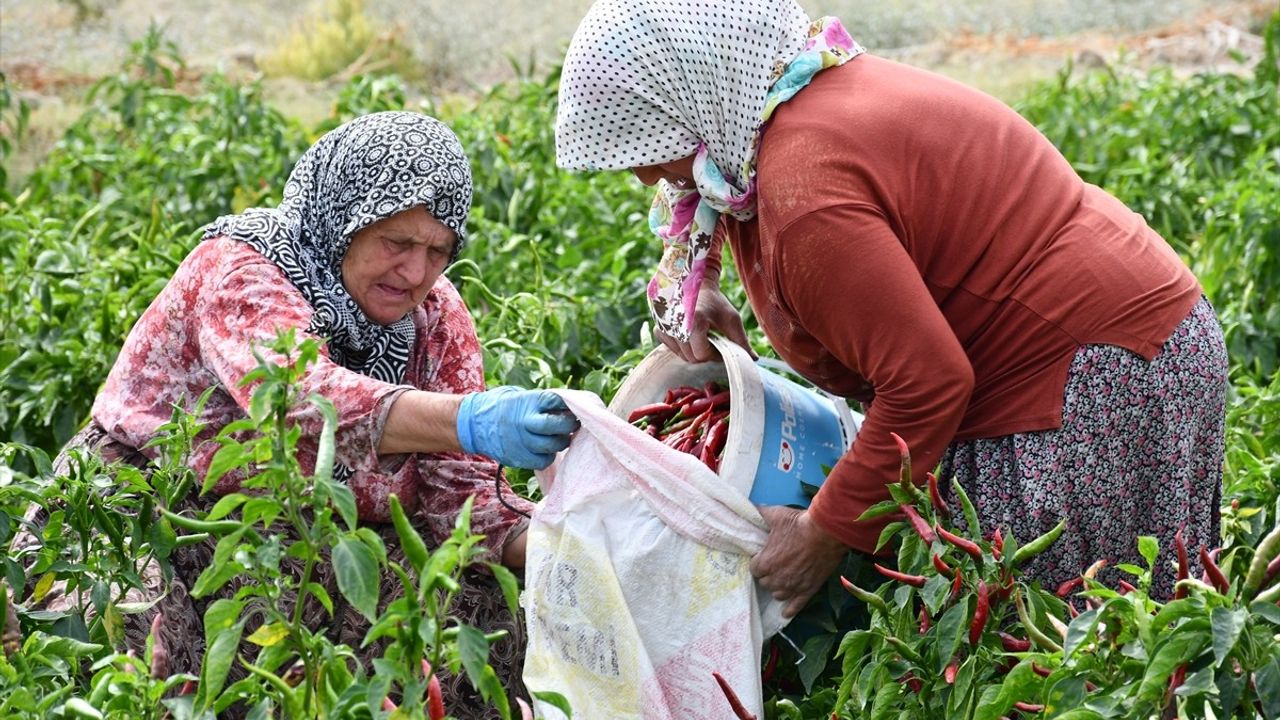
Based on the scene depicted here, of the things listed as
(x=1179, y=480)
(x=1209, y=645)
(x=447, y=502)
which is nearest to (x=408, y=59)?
(x=447, y=502)

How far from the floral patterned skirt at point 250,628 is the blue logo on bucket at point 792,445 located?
0.46m

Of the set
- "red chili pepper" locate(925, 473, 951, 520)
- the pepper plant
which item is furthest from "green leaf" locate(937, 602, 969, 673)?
"red chili pepper" locate(925, 473, 951, 520)

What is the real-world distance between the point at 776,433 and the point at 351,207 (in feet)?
2.24

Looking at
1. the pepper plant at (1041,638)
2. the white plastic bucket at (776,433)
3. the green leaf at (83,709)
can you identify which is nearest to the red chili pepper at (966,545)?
the pepper plant at (1041,638)

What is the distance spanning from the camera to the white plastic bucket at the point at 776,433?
→ 84.2 inches

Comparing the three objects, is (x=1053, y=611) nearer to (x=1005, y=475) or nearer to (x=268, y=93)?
(x=1005, y=475)

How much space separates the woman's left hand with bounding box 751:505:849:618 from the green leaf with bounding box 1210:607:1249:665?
0.72 m

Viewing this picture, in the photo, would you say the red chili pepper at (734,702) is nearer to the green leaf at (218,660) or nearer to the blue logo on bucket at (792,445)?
the blue logo on bucket at (792,445)

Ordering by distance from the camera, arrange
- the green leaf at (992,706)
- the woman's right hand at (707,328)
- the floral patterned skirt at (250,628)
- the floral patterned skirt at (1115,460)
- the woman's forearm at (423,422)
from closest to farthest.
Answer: the green leaf at (992,706) < the floral patterned skirt at (1115,460) < the woman's forearm at (423,422) < the floral patterned skirt at (250,628) < the woman's right hand at (707,328)

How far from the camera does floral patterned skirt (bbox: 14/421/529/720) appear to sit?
225cm

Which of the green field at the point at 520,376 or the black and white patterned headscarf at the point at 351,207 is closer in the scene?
the green field at the point at 520,376

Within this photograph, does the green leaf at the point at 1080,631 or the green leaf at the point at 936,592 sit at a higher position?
the green leaf at the point at 1080,631

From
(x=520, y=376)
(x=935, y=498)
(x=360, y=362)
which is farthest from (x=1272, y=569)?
(x=520, y=376)

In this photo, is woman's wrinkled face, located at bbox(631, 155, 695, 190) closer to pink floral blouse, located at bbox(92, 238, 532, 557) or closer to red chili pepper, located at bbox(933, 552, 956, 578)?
pink floral blouse, located at bbox(92, 238, 532, 557)
